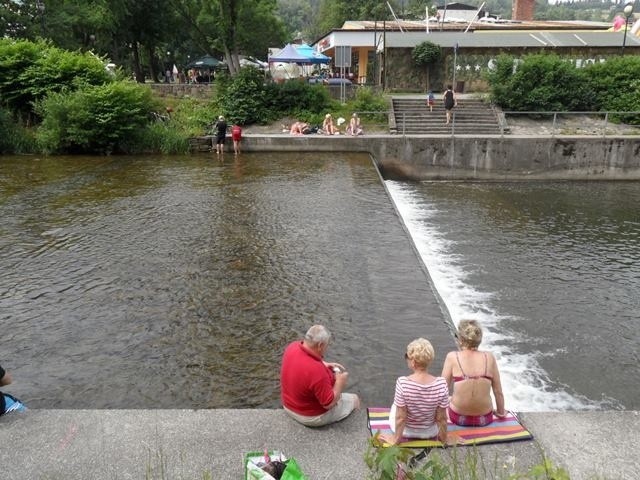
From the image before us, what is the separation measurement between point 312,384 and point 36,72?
22.9m

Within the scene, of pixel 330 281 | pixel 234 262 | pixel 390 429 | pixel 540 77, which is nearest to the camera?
pixel 390 429

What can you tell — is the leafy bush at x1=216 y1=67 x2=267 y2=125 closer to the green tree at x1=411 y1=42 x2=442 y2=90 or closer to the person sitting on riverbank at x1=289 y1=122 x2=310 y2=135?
the person sitting on riverbank at x1=289 y1=122 x2=310 y2=135

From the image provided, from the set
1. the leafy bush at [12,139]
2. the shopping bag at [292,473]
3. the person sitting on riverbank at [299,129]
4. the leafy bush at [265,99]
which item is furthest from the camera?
the leafy bush at [265,99]

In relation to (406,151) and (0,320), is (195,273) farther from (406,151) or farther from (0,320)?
(406,151)

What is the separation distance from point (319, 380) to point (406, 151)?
1783 cm

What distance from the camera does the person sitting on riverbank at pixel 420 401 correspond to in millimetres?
4340

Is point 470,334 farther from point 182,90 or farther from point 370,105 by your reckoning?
point 182,90

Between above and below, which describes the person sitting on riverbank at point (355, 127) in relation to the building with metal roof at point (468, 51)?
below

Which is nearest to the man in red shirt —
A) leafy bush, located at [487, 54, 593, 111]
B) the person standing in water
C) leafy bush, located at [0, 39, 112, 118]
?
the person standing in water

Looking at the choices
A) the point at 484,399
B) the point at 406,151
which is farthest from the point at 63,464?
the point at 406,151

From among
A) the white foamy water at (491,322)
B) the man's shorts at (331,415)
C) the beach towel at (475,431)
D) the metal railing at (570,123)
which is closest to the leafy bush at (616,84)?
the metal railing at (570,123)

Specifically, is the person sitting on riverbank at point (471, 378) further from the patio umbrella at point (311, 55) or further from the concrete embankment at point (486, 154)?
the patio umbrella at point (311, 55)

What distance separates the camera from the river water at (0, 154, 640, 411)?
6.64 meters

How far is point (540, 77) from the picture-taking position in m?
24.0
